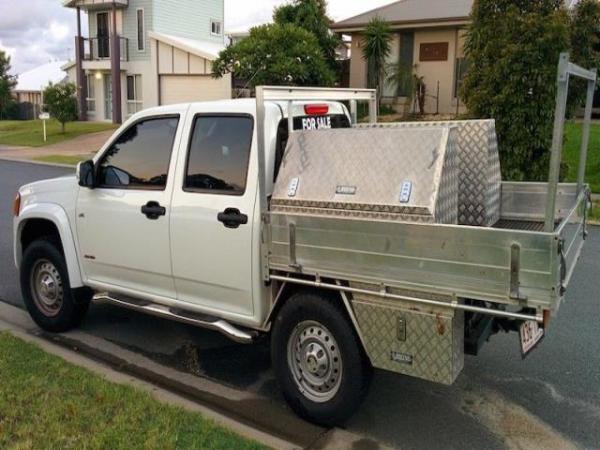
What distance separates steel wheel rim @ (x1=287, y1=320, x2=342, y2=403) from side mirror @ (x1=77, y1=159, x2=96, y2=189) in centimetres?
223

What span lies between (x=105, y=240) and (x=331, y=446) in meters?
2.54

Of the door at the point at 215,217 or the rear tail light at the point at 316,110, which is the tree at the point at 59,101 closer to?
the door at the point at 215,217

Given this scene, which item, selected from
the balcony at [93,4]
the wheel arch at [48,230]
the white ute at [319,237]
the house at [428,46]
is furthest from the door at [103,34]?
the white ute at [319,237]

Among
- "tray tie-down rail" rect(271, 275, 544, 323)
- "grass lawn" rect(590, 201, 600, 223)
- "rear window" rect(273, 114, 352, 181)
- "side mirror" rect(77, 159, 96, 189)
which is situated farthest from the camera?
"grass lawn" rect(590, 201, 600, 223)

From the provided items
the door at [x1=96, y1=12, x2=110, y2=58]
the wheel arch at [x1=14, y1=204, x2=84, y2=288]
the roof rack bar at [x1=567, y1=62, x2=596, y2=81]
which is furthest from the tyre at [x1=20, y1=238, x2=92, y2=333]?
the door at [x1=96, y1=12, x2=110, y2=58]

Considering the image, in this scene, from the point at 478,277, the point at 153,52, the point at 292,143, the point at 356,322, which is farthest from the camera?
the point at 153,52

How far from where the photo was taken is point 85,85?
37219 mm

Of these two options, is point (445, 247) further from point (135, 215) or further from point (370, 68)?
point (370, 68)

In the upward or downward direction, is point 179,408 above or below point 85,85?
below

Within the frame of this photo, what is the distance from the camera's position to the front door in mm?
36500

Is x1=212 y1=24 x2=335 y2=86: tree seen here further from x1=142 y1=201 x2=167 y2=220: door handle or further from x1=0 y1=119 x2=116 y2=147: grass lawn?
x1=0 y1=119 x2=116 y2=147: grass lawn

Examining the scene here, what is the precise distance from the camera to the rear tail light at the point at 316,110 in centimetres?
473

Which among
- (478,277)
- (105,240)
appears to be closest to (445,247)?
(478,277)

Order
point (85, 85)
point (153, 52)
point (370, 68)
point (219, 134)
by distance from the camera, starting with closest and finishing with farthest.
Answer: point (219, 134)
point (370, 68)
point (153, 52)
point (85, 85)
